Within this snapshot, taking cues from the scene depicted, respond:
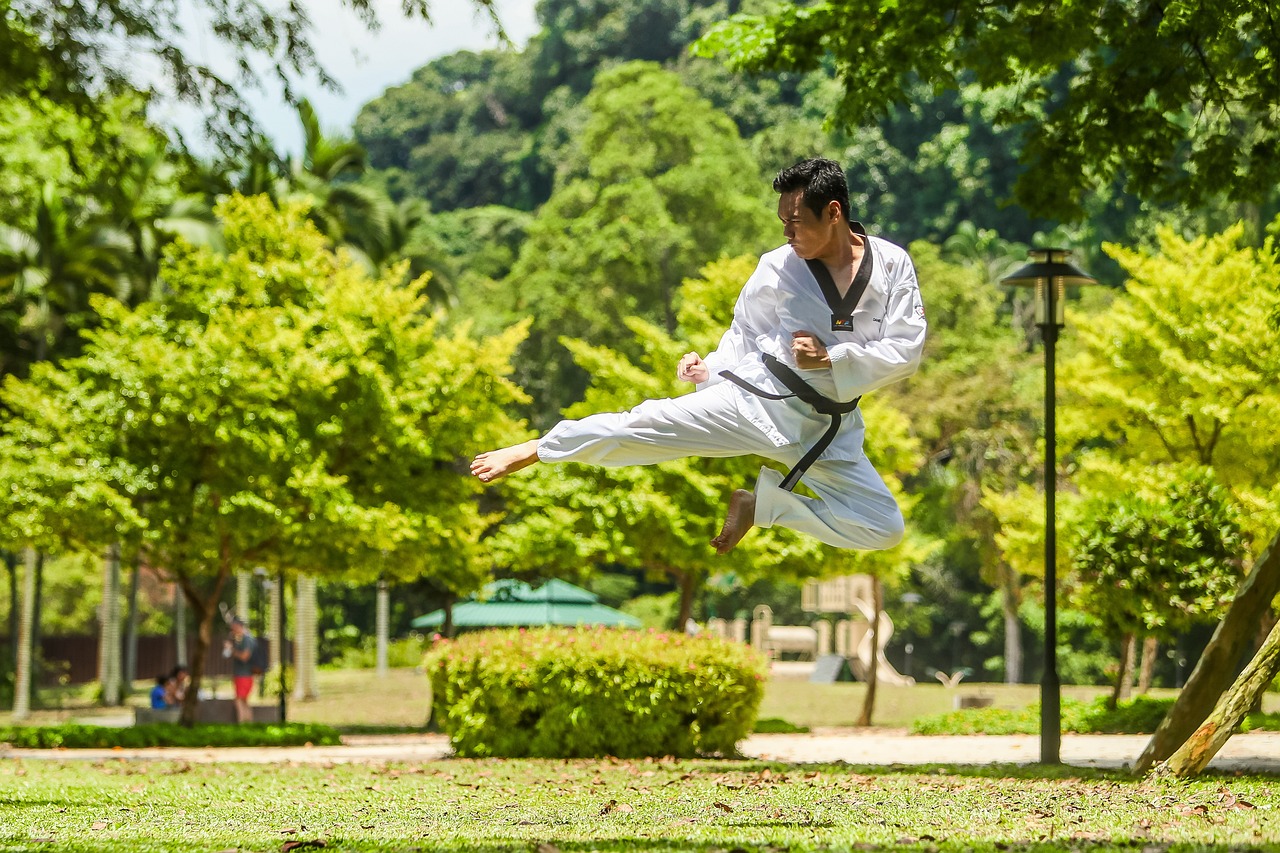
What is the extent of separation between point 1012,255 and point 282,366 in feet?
165

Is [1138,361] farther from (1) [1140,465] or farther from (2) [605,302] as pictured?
(2) [605,302]

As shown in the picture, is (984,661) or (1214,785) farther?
(984,661)

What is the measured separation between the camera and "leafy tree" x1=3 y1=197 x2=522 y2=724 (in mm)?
20594

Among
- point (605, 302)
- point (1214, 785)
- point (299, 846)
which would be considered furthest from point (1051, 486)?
point (605, 302)

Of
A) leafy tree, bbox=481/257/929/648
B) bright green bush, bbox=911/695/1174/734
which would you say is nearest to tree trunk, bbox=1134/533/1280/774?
bright green bush, bbox=911/695/1174/734

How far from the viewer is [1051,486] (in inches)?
575

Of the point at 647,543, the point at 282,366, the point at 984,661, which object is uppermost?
the point at 282,366

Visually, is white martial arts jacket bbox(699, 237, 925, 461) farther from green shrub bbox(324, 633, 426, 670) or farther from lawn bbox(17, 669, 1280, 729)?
green shrub bbox(324, 633, 426, 670)

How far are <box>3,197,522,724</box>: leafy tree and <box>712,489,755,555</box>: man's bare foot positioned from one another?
46.5ft

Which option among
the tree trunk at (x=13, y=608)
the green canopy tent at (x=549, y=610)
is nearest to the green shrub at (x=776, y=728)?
the green canopy tent at (x=549, y=610)

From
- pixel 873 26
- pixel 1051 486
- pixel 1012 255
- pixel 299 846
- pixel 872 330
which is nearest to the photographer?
pixel 299 846

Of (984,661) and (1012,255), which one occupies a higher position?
(1012,255)

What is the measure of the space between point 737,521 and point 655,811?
213cm

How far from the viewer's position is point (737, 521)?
277 inches
